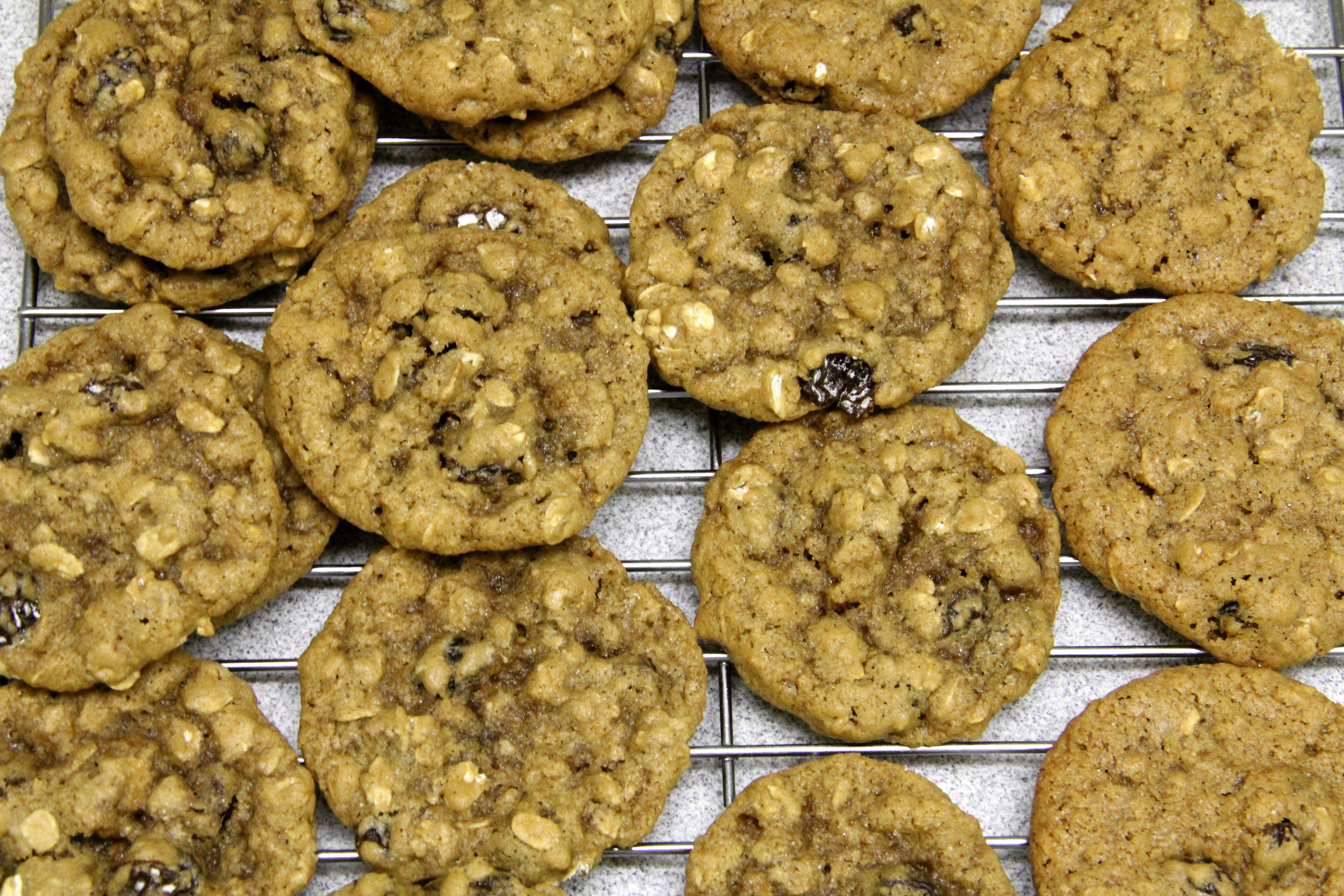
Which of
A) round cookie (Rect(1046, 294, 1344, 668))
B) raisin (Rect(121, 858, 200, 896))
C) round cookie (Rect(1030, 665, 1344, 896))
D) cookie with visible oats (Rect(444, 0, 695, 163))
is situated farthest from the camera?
cookie with visible oats (Rect(444, 0, 695, 163))

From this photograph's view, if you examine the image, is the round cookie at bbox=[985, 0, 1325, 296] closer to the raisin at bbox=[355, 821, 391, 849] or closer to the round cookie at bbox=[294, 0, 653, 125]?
the round cookie at bbox=[294, 0, 653, 125]

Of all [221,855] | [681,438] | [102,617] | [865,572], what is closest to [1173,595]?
[865,572]

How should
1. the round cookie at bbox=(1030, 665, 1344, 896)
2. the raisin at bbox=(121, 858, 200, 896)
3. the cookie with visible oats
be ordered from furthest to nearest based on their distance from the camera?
the cookie with visible oats → the round cookie at bbox=(1030, 665, 1344, 896) → the raisin at bbox=(121, 858, 200, 896)

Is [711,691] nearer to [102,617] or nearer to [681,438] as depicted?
[681,438]

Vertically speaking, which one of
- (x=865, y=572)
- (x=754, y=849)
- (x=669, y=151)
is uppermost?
(x=669, y=151)

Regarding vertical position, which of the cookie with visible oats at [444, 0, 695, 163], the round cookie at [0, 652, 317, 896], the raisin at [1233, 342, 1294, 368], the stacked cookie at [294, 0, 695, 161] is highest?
the stacked cookie at [294, 0, 695, 161]

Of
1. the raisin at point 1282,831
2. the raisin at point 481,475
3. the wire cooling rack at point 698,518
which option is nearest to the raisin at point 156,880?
the wire cooling rack at point 698,518

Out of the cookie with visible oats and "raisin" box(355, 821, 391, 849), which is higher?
the cookie with visible oats

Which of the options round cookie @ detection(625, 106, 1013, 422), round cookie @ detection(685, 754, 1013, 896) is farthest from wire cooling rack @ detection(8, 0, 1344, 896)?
round cookie @ detection(625, 106, 1013, 422)
